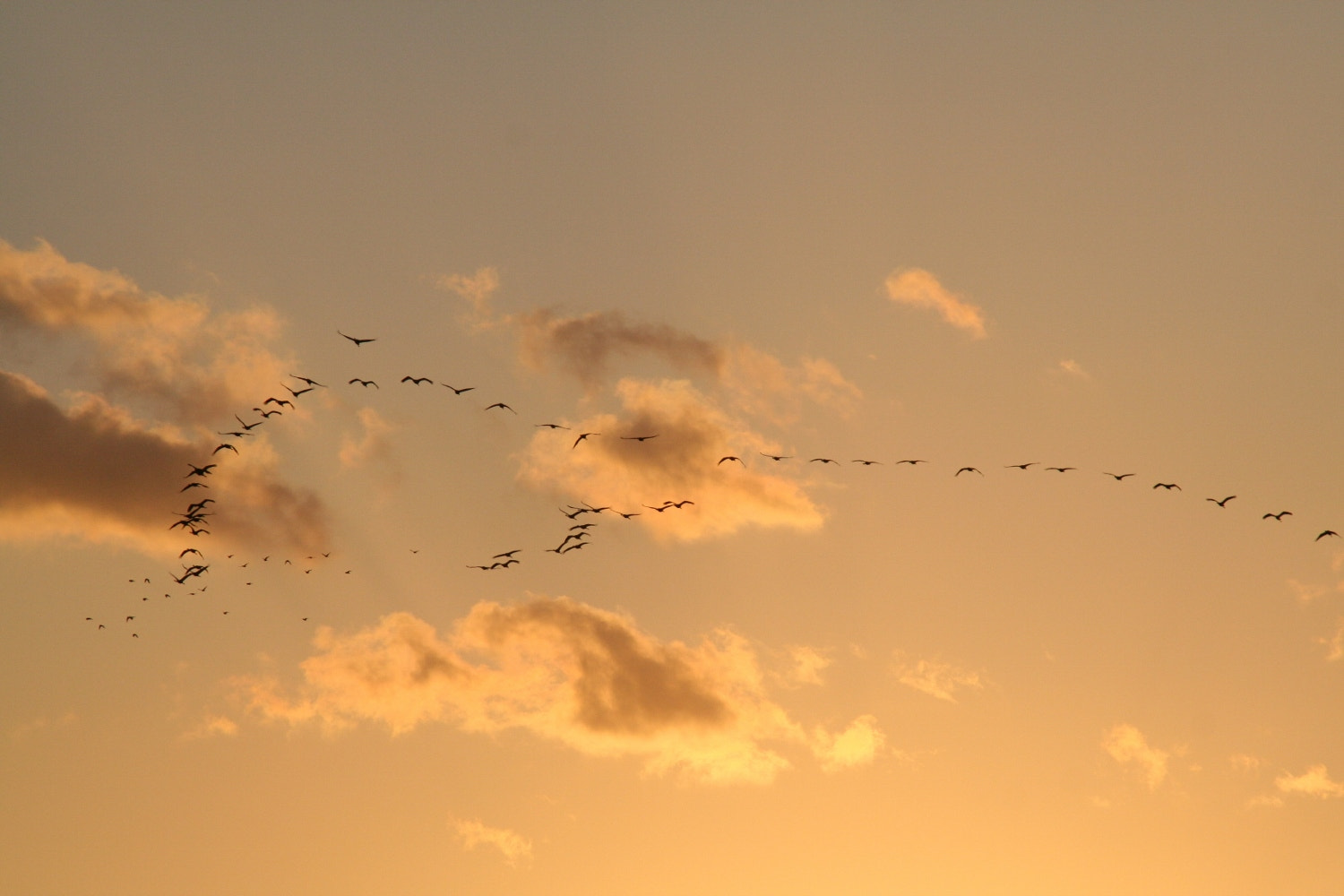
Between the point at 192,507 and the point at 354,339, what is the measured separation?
2953 centimetres

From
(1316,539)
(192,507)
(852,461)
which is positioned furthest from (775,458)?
(192,507)

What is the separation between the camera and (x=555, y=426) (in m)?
104

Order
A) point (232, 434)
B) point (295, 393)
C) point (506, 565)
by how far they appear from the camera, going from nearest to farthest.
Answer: point (295, 393), point (232, 434), point (506, 565)

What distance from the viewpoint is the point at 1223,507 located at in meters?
116

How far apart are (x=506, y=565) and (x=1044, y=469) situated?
48973 millimetres

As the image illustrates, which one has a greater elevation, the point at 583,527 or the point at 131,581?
the point at 583,527

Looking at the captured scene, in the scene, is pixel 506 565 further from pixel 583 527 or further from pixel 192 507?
pixel 192 507

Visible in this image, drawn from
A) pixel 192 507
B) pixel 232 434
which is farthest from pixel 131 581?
pixel 232 434

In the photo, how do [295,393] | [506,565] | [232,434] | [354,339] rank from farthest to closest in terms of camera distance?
[506,565], [232,434], [295,393], [354,339]

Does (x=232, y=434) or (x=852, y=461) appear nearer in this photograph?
(x=852, y=461)

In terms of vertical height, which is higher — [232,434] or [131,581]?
[232,434]

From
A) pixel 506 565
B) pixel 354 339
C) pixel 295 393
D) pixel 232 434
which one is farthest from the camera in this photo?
pixel 506 565

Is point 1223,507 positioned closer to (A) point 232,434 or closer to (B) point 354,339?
(B) point 354,339

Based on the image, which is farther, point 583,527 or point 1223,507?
point 583,527
